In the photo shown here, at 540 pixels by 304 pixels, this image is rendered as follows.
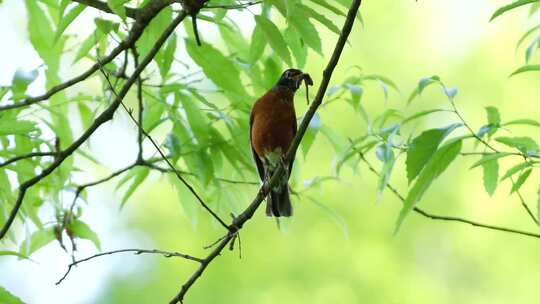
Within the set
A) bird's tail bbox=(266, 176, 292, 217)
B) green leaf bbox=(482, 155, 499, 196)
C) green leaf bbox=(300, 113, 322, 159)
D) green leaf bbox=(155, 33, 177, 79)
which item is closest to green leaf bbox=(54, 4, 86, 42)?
green leaf bbox=(155, 33, 177, 79)

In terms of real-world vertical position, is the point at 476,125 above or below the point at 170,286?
above

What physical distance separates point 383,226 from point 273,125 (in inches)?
167

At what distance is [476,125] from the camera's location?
7832mm

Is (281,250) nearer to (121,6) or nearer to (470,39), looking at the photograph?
(470,39)

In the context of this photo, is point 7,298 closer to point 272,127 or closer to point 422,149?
point 422,149

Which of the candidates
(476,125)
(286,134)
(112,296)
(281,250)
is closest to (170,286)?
(112,296)

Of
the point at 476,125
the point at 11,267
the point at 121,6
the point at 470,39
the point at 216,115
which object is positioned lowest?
the point at 11,267

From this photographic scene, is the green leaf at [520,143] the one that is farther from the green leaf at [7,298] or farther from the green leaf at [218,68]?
the green leaf at [7,298]

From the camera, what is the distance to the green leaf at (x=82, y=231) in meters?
3.49

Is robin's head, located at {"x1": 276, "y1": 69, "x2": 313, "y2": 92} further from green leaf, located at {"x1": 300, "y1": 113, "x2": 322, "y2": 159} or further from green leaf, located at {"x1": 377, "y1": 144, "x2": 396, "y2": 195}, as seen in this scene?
green leaf, located at {"x1": 377, "y1": 144, "x2": 396, "y2": 195}

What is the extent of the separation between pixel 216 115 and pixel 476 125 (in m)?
5.10

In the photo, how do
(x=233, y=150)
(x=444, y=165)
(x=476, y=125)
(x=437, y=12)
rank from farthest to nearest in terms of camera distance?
(x=437, y=12), (x=476, y=125), (x=233, y=150), (x=444, y=165)

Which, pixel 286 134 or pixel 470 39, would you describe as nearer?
pixel 286 134

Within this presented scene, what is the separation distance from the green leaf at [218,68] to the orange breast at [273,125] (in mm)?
1880
